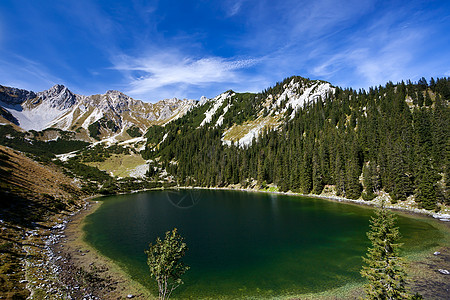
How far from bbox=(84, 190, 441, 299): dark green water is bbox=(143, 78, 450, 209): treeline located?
21205 millimetres

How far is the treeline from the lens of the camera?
76062 mm

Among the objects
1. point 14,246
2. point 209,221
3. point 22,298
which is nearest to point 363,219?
point 209,221

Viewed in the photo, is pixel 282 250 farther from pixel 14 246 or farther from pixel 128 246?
pixel 14 246

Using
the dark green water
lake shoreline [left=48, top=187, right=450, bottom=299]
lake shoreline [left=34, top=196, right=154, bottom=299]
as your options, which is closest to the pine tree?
lake shoreline [left=48, top=187, right=450, bottom=299]

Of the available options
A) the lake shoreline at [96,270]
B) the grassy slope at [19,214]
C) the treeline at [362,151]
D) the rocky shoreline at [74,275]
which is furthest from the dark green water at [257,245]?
the treeline at [362,151]

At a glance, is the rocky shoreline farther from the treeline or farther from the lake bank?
the treeline

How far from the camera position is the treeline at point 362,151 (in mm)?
76062

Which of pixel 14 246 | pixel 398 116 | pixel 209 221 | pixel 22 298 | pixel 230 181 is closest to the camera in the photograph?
pixel 22 298

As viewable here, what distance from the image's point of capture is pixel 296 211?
7156 cm

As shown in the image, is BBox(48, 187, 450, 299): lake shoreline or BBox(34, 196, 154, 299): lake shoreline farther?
BBox(48, 187, 450, 299): lake shoreline

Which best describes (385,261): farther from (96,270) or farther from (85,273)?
(96,270)

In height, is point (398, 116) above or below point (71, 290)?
above

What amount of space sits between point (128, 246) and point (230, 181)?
126126 millimetres

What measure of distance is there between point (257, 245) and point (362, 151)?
10157cm
